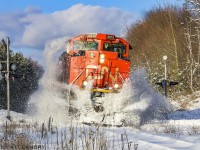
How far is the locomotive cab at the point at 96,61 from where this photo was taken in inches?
517

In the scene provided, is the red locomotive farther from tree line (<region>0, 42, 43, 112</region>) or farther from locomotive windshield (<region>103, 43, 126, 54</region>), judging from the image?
tree line (<region>0, 42, 43, 112</region>)

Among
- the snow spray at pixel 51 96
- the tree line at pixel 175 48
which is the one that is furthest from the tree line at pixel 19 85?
the snow spray at pixel 51 96

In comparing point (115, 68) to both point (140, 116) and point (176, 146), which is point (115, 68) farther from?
point (176, 146)

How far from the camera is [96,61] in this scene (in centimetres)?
1317

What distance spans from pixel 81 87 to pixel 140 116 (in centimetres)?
214

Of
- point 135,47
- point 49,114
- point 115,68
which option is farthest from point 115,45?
point 135,47

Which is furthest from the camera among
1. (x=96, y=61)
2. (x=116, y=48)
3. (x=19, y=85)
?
(x=19, y=85)

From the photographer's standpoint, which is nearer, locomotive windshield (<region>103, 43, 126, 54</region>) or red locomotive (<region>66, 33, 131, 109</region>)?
red locomotive (<region>66, 33, 131, 109</region>)

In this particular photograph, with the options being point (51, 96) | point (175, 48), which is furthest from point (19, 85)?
point (51, 96)

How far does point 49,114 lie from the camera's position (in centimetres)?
1326

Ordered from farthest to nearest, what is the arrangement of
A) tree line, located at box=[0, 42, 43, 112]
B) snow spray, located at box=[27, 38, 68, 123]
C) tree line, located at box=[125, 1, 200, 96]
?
1. tree line, located at box=[0, 42, 43, 112]
2. tree line, located at box=[125, 1, 200, 96]
3. snow spray, located at box=[27, 38, 68, 123]

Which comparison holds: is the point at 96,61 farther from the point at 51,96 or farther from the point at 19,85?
the point at 19,85

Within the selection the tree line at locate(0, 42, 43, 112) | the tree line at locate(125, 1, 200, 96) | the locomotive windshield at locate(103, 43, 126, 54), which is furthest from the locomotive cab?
the tree line at locate(0, 42, 43, 112)

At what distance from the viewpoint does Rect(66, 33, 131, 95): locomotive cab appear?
43.1ft
